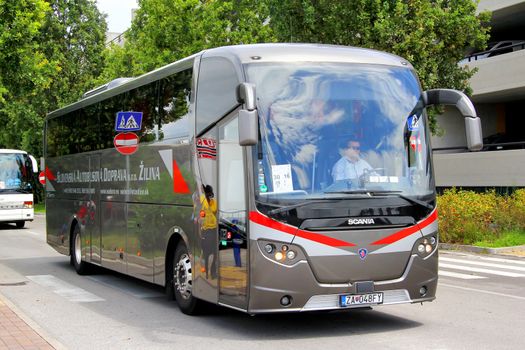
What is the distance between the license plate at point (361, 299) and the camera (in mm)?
8602

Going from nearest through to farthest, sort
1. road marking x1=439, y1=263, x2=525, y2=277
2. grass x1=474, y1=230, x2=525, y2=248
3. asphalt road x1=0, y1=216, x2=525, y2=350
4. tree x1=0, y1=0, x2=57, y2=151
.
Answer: asphalt road x1=0, y1=216, x2=525, y2=350 < road marking x1=439, y1=263, x2=525, y2=277 < tree x1=0, y1=0, x2=57, y2=151 < grass x1=474, y1=230, x2=525, y2=248

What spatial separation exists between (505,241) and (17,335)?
14.4 metres

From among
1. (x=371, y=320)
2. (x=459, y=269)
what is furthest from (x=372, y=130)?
(x=459, y=269)

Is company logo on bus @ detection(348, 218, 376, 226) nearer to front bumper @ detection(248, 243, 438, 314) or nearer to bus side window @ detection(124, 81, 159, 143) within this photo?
front bumper @ detection(248, 243, 438, 314)

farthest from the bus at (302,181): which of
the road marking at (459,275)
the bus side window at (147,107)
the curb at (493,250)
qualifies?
the curb at (493,250)

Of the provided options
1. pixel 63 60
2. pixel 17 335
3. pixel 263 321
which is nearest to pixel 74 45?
pixel 63 60

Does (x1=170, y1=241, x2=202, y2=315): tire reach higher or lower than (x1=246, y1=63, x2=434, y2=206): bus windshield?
lower

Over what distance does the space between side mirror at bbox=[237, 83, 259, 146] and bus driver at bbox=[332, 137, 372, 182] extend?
3.61 ft

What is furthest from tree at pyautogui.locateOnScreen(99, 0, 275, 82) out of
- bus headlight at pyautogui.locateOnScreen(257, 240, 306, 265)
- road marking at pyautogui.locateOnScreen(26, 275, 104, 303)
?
bus headlight at pyautogui.locateOnScreen(257, 240, 306, 265)

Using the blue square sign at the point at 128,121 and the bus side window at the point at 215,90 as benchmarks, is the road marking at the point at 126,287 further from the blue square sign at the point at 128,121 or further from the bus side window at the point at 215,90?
the bus side window at the point at 215,90

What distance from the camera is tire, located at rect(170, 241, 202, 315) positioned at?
405 inches

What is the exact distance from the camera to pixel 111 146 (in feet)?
45.3

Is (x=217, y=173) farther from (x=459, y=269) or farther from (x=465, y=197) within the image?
(x=465, y=197)

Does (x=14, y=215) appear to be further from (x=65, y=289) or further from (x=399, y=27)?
(x=65, y=289)
